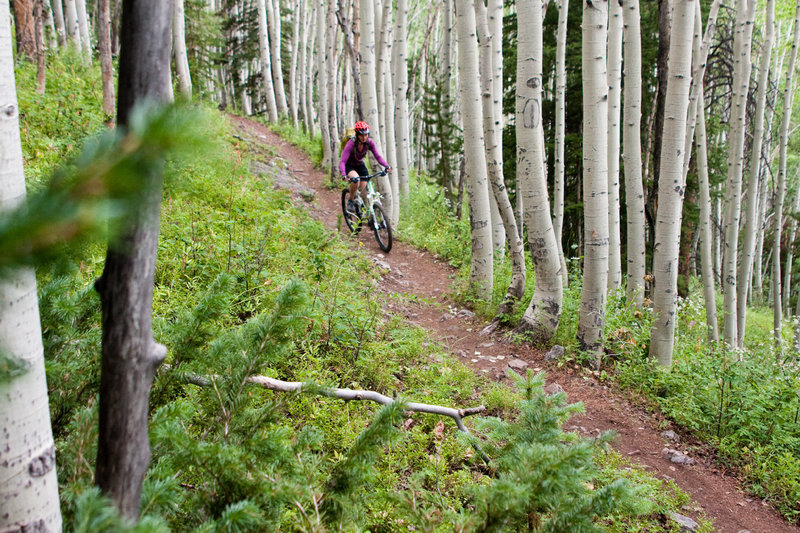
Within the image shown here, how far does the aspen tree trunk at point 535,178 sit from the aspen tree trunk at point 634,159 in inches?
58.8

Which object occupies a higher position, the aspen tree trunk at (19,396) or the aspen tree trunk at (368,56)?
the aspen tree trunk at (368,56)

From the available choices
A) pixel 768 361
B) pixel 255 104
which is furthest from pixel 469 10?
pixel 255 104

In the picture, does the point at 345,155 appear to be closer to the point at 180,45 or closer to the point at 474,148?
the point at 474,148

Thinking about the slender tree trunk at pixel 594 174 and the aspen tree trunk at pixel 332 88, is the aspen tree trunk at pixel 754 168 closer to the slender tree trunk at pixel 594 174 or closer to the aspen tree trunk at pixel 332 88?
the slender tree trunk at pixel 594 174

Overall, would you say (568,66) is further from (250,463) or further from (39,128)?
(250,463)

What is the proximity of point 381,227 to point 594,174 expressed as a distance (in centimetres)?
504

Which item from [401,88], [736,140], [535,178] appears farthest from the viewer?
[401,88]

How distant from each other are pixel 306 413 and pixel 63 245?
305 centimetres

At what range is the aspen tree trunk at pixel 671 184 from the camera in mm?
5719

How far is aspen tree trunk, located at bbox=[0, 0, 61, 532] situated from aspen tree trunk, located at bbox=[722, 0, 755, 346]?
32.7 feet

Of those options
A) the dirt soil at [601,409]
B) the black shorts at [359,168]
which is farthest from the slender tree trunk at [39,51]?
the dirt soil at [601,409]

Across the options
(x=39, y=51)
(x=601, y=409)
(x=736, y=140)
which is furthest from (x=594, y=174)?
(x=39, y=51)

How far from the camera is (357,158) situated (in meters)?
9.83

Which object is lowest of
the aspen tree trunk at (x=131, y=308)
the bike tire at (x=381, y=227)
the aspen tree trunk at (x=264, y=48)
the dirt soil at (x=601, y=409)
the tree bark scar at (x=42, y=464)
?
the dirt soil at (x=601, y=409)
